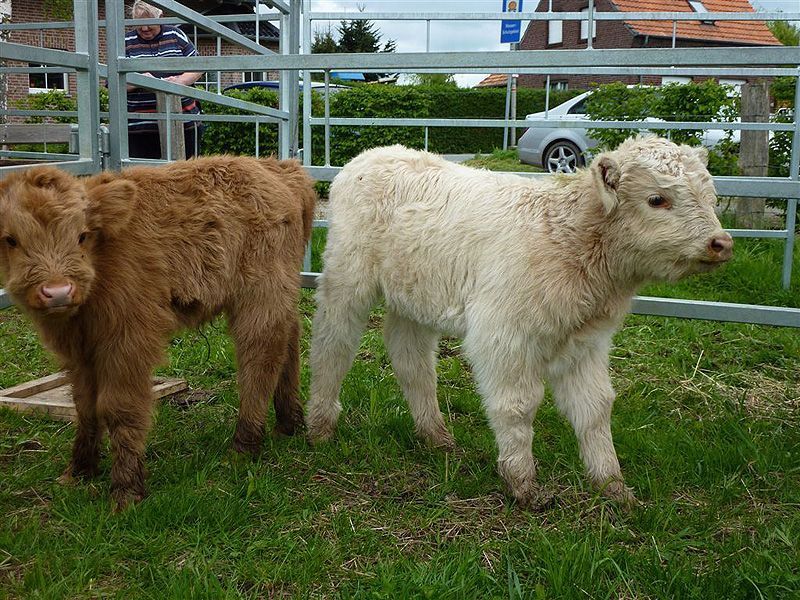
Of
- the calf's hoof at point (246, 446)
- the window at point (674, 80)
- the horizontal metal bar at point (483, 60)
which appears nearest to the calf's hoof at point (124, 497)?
the calf's hoof at point (246, 446)

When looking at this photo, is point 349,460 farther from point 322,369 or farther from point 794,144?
point 794,144

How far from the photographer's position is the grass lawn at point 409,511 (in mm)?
3045

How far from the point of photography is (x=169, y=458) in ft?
13.7

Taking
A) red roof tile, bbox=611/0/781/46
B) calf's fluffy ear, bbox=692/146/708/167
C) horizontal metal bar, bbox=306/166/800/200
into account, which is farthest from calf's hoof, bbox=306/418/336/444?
Answer: red roof tile, bbox=611/0/781/46

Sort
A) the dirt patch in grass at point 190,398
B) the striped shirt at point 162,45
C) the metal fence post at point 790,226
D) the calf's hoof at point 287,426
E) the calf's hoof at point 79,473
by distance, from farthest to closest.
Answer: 1. the striped shirt at point 162,45
2. the metal fence post at point 790,226
3. the dirt patch in grass at point 190,398
4. the calf's hoof at point 287,426
5. the calf's hoof at point 79,473

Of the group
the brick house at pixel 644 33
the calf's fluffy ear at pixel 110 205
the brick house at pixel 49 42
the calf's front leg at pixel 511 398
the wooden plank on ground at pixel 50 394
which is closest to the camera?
the calf's fluffy ear at pixel 110 205

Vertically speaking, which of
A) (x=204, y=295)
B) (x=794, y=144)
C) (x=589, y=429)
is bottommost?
(x=589, y=429)

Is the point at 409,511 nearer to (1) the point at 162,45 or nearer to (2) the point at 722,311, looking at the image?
(2) the point at 722,311

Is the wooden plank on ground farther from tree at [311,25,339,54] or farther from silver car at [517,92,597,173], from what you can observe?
tree at [311,25,339,54]

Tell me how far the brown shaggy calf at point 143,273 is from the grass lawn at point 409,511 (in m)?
0.30

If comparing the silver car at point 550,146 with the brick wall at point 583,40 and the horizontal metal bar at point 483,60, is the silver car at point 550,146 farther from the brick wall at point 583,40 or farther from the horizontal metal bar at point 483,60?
the brick wall at point 583,40

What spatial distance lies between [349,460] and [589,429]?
1217 millimetres

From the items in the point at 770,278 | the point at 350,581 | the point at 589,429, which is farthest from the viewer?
the point at 770,278

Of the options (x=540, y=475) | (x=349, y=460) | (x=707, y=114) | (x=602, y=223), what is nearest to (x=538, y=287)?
(x=602, y=223)
